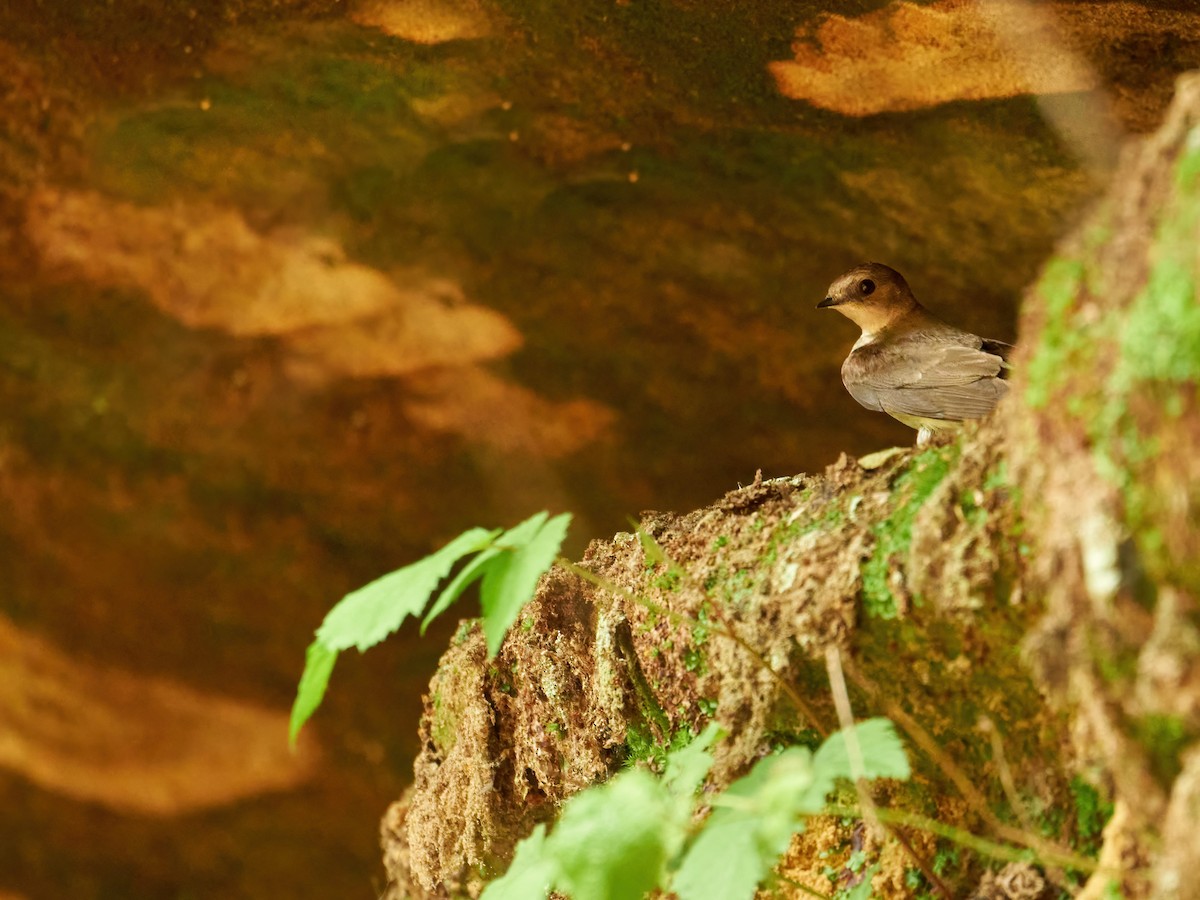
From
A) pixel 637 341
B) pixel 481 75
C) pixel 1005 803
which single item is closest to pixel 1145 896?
pixel 1005 803

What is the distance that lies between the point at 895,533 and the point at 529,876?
1.89 ft

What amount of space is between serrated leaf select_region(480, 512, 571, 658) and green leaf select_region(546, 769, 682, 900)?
190 mm

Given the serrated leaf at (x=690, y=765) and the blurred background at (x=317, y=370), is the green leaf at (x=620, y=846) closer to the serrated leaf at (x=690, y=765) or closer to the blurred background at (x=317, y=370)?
the serrated leaf at (x=690, y=765)

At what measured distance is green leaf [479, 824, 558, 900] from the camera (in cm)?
114

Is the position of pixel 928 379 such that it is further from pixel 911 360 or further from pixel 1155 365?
pixel 1155 365

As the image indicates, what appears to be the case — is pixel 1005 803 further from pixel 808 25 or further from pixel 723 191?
pixel 723 191

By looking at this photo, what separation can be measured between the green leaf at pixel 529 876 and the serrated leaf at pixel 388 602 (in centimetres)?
26

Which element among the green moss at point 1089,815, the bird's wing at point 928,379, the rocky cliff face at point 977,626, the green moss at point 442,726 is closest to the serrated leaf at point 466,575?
the rocky cliff face at point 977,626

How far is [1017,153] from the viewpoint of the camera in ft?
13.1

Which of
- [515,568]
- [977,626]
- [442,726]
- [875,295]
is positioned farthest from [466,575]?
[875,295]

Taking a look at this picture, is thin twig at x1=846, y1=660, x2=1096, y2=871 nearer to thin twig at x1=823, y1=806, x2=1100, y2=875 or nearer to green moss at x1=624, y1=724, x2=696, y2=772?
thin twig at x1=823, y1=806, x2=1100, y2=875

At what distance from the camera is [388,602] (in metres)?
1.21

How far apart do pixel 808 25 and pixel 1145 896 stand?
3087mm

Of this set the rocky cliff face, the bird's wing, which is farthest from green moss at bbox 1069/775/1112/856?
the bird's wing
